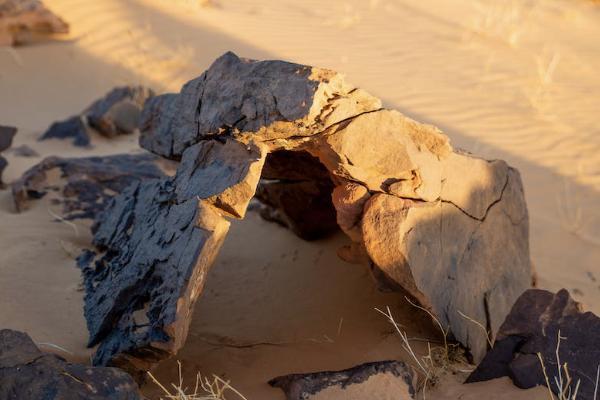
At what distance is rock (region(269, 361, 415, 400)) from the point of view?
2564mm

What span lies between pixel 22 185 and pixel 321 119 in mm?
3075

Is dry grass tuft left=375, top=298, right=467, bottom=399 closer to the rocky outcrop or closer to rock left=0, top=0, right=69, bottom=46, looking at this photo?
the rocky outcrop

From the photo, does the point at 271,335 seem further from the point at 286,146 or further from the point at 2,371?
the point at 2,371

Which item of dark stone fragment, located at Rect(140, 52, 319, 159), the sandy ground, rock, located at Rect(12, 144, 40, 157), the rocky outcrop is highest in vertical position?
dark stone fragment, located at Rect(140, 52, 319, 159)

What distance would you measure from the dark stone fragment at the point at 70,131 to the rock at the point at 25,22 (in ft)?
8.49

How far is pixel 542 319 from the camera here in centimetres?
275

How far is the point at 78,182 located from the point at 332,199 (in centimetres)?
261

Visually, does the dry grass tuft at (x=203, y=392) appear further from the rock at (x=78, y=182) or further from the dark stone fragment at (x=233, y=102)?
the rock at (x=78, y=182)

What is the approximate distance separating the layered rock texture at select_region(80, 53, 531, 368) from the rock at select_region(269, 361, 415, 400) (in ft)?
1.58

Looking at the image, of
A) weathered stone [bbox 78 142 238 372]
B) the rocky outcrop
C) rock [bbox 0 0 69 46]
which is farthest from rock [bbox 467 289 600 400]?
rock [bbox 0 0 69 46]

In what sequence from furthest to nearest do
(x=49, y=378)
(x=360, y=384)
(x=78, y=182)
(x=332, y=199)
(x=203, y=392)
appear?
(x=78, y=182) → (x=332, y=199) → (x=203, y=392) → (x=360, y=384) → (x=49, y=378)

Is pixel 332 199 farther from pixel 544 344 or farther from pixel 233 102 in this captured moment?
pixel 544 344

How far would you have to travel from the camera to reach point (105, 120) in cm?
715

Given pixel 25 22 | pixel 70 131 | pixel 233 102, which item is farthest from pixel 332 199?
pixel 25 22
